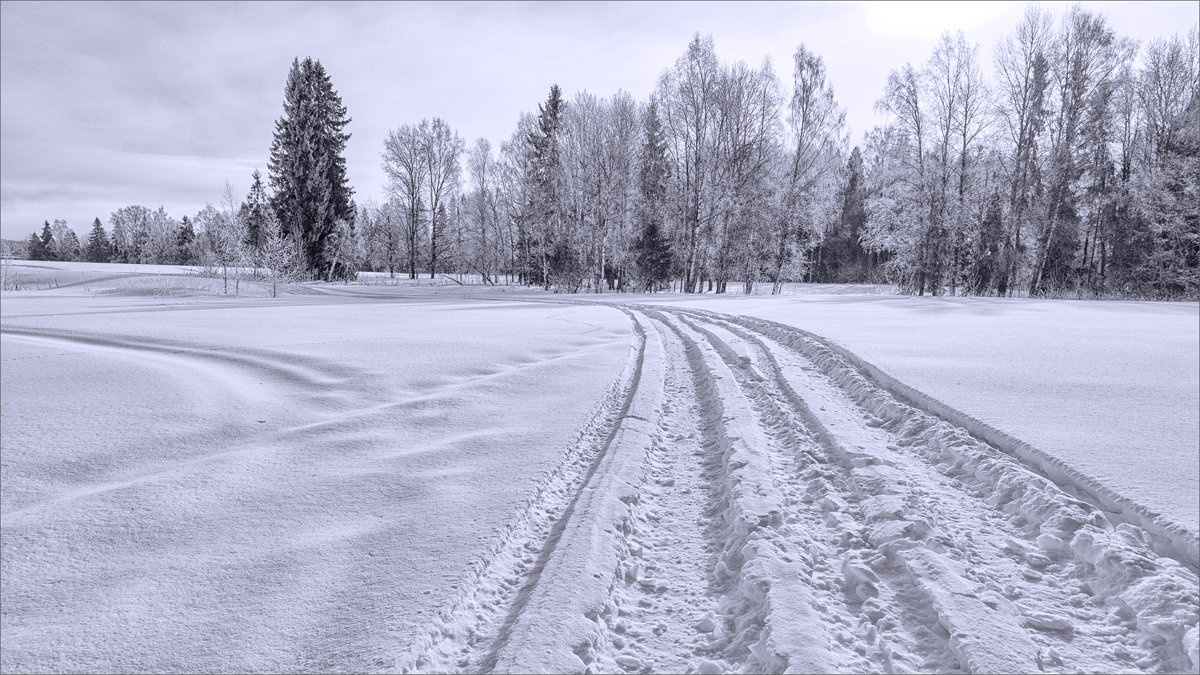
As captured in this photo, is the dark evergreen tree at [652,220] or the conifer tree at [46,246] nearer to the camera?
the dark evergreen tree at [652,220]

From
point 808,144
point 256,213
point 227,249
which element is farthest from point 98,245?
point 808,144

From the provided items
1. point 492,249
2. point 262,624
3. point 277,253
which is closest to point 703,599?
point 262,624

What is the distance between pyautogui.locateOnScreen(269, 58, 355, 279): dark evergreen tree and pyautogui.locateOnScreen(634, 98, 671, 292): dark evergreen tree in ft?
59.3

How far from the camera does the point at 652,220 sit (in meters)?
26.9

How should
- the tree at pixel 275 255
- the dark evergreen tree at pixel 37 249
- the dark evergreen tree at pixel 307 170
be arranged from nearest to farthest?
1. the tree at pixel 275 255
2. the dark evergreen tree at pixel 307 170
3. the dark evergreen tree at pixel 37 249

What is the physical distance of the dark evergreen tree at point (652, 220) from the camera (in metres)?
26.8

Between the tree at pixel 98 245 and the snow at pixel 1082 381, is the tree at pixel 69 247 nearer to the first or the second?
the tree at pixel 98 245

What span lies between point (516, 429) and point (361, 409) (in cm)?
147

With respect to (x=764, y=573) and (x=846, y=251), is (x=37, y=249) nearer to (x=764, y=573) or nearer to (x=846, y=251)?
(x=846, y=251)

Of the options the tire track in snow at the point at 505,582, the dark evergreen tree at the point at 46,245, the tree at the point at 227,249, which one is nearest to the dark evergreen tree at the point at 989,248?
the tire track in snow at the point at 505,582

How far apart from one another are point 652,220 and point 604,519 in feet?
82.6

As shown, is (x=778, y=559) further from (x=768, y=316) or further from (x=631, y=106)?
(x=631, y=106)

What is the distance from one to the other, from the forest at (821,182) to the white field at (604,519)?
19.4 meters

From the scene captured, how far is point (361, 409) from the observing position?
4.79m
